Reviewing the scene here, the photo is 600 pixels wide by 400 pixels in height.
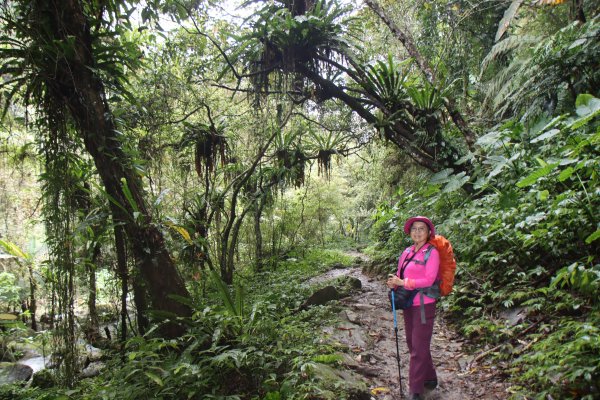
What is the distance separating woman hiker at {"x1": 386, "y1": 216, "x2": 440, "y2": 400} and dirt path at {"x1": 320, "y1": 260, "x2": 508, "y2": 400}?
17cm

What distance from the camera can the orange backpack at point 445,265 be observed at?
A: 2.76 meters

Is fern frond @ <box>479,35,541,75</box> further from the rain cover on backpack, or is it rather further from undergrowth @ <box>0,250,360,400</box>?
undergrowth @ <box>0,250,360,400</box>

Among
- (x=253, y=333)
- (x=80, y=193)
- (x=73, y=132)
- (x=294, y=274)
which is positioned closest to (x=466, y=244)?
(x=253, y=333)

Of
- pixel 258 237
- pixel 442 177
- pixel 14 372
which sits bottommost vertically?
pixel 14 372

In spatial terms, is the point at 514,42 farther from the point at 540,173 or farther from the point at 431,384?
the point at 431,384

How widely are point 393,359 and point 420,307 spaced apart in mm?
1270

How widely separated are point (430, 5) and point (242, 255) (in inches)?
340

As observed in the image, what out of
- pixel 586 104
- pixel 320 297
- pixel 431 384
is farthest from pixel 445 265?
pixel 320 297

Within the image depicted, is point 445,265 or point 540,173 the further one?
point 540,173

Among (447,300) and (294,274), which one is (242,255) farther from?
(447,300)

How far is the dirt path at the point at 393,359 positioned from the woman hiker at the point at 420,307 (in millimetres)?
174

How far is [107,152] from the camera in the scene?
3525mm

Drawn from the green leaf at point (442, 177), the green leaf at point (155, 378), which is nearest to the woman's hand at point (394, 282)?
the green leaf at point (155, 378)

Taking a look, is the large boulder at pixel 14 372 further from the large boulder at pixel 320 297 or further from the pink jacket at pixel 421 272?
the pink jacket at pixel 421 272
